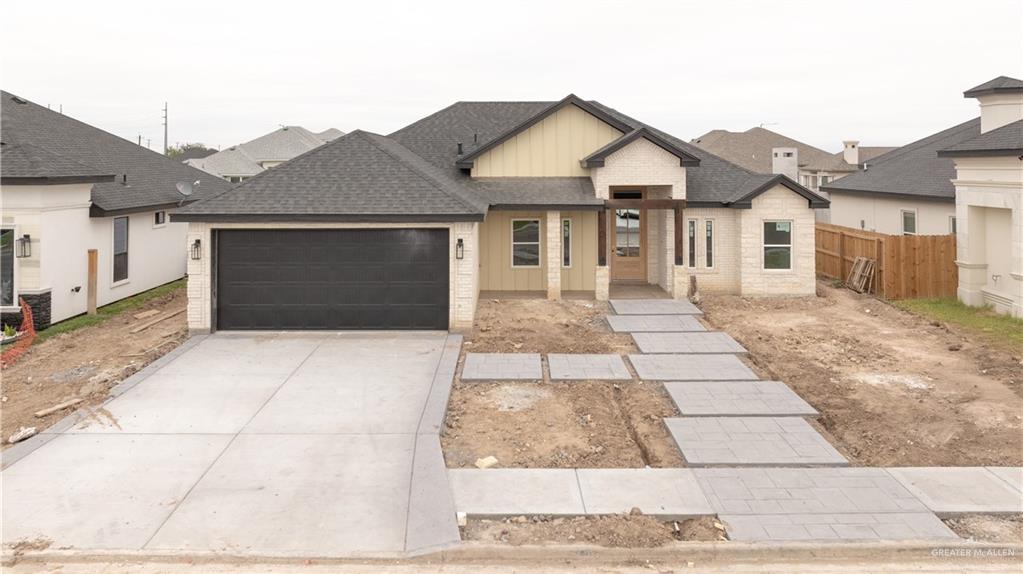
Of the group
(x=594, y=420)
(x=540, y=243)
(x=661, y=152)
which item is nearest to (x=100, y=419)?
(x=594, y=420)

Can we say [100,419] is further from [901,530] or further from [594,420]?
[901,530]

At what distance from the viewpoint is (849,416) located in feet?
31.7

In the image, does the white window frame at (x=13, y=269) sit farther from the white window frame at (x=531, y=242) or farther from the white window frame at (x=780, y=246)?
the white window frame at (x=780, y=246)

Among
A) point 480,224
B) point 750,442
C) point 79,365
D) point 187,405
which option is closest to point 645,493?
point 750,442

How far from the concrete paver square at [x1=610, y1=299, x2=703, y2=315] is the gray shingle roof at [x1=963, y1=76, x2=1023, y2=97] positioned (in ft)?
34.4

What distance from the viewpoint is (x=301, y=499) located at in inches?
276

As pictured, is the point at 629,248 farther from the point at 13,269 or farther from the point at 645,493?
the point at 13,269

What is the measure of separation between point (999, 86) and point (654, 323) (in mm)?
12480

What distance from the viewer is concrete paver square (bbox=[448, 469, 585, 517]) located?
670cm

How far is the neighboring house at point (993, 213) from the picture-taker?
52.4ft

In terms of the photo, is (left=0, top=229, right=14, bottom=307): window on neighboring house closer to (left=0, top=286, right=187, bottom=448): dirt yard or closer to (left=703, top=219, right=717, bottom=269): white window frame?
(left=0, top=286, right=187, bottom=448): dirt yard

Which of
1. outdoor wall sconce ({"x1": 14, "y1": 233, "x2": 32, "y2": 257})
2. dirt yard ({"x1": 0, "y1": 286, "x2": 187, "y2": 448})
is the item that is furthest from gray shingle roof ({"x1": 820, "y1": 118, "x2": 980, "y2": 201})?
outdoor wall sconce ({"x1": 14, "y1": 233, "x2": 32, "y2": 257})

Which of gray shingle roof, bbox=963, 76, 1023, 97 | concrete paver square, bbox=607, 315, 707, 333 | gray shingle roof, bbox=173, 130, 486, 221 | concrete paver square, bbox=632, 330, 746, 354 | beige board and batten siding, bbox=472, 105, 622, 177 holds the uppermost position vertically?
gray shingle roof, bbox=963, 76, 1023, 97

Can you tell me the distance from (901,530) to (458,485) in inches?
166
